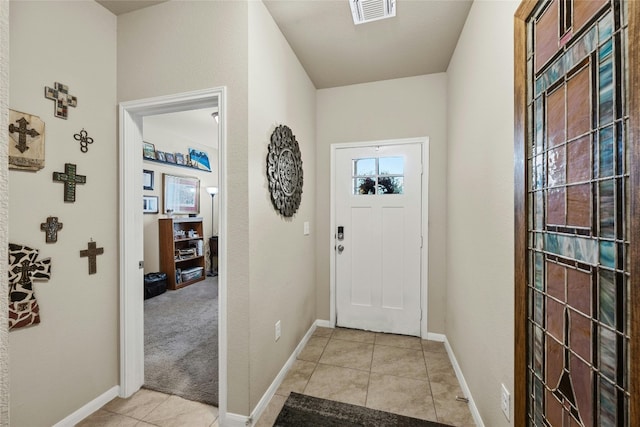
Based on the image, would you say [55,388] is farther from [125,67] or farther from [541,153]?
[541,153]

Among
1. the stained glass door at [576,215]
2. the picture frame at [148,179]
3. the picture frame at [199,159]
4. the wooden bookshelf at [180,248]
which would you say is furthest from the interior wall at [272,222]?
the picture frame at [199,159]

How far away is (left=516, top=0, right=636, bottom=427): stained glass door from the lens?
0.65 metres

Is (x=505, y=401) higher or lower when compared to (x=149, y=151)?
lower

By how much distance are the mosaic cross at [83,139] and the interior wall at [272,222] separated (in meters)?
1.05

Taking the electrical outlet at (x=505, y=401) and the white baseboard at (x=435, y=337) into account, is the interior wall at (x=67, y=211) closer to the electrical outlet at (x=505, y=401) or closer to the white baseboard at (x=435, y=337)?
the electrical outlet at (x=505, y=401)

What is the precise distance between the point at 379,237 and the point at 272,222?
1.31 metres

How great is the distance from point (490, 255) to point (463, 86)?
1.29 metres

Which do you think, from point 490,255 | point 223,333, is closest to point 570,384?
point 490,255

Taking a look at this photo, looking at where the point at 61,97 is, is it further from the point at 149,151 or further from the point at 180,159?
the point at 180,159

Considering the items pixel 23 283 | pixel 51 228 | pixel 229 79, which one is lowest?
pixel 23 283

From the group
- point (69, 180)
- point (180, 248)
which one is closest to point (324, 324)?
point (69, 180)

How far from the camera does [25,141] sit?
4.46ft

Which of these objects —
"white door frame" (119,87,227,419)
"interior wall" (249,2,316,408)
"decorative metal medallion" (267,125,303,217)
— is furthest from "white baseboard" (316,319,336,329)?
"white door frame" (119,87,227,419)

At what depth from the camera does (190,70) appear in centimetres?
166
